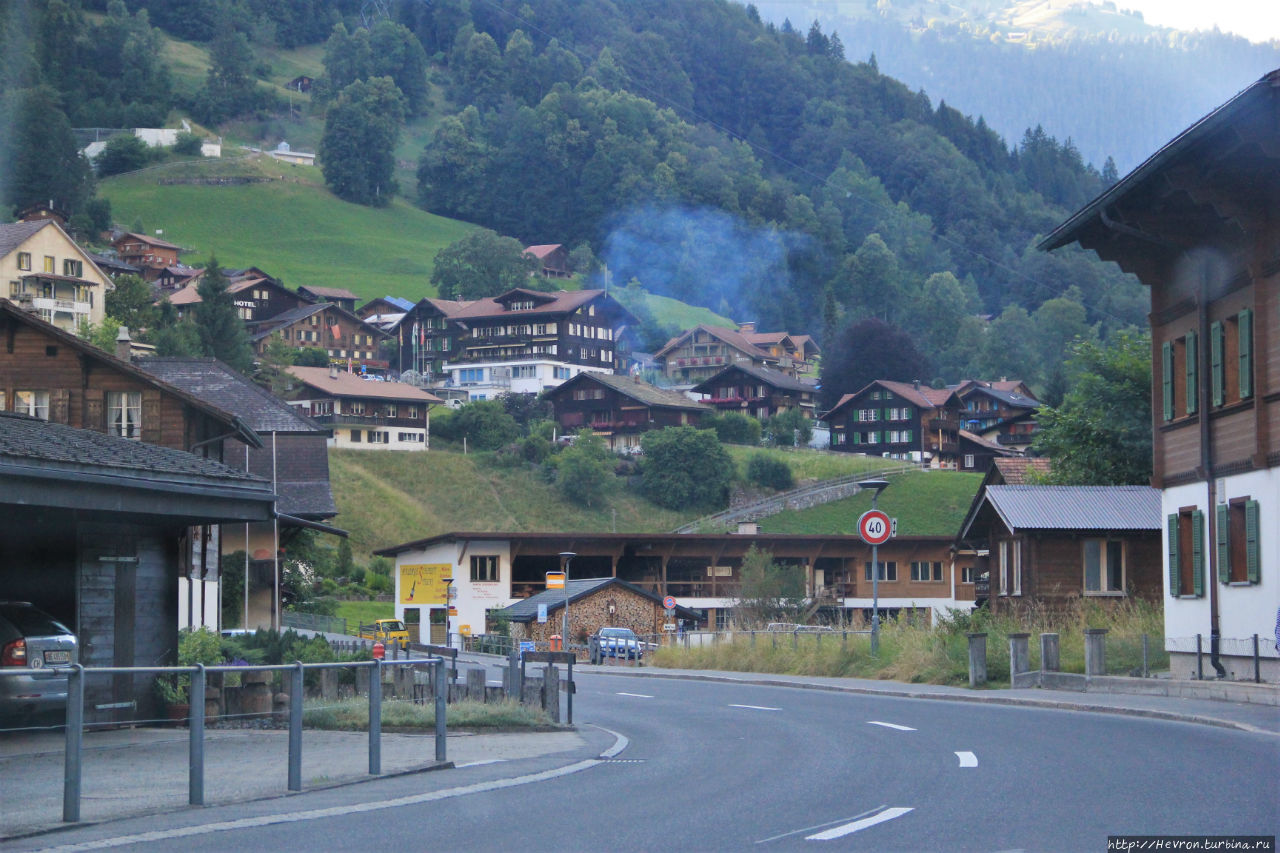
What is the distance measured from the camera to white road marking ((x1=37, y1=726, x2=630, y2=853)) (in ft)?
30.9

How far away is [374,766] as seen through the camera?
13.1m

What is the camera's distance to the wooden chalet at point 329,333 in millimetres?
138875

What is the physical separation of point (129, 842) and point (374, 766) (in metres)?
3.83

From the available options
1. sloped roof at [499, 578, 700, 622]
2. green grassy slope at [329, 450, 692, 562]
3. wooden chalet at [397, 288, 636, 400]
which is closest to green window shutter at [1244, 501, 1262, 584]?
sloped roof at [499, 578, 700, 622]

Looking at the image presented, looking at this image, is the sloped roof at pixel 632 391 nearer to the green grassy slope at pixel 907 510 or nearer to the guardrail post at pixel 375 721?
the green grassy slope at pixel 907 510

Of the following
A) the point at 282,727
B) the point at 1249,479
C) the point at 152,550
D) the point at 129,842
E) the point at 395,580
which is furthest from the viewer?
the point at 395,580

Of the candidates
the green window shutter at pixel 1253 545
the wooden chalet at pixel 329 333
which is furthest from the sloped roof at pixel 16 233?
the green window shutter at pixel 1253 545

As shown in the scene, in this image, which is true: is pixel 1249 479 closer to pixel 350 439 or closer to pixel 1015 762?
pixel 1015 762

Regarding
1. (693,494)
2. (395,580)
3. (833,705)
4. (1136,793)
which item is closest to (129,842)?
(1136,793)

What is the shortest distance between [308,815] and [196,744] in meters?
1.12

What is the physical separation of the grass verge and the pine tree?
8641 centimetres

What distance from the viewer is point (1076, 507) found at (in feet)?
117

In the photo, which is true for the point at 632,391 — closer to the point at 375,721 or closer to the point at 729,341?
the point at 729,341

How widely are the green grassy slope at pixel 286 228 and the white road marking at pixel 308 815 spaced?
5985 inches
